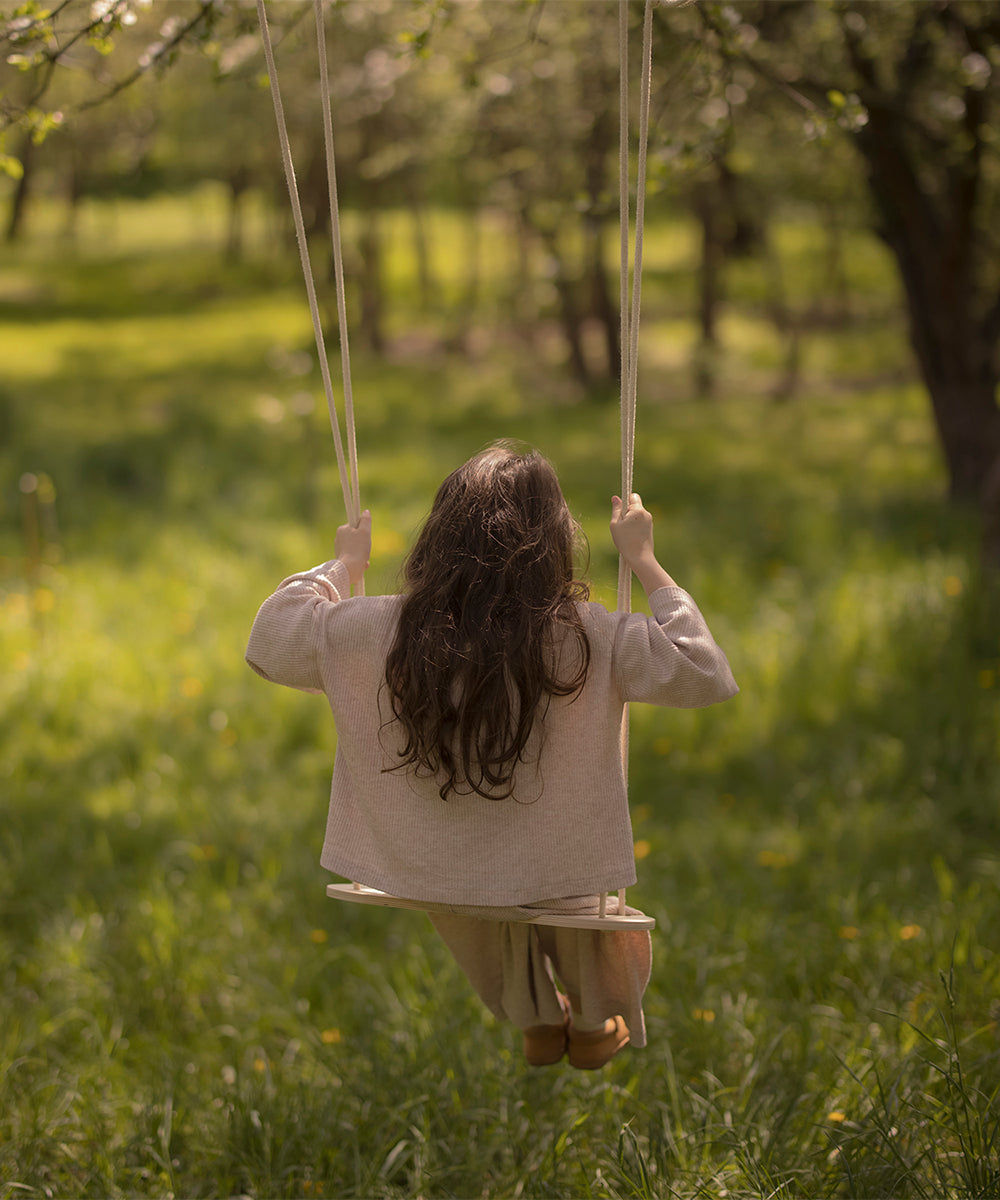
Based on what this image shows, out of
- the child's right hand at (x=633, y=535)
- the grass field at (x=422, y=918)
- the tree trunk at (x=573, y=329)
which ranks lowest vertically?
the grass field at (x=422, y=918)

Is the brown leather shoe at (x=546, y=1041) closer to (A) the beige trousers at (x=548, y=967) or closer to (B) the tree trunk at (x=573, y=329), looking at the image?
(A) the beige trousers at (x=548, y=967)

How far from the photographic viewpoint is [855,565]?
623 cm

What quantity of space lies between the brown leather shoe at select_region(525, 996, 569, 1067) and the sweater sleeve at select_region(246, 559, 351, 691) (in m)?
0.88

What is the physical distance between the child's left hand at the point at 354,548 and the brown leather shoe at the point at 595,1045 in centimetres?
101

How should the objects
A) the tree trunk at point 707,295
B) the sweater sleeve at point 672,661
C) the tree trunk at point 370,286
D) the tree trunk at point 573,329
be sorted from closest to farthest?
the sweater sleeve at point 672,661 < the tree trunk at point 573,329 < the tree trunk at point 707,295 < the tree trunk at point 370,286

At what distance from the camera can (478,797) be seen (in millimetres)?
1907

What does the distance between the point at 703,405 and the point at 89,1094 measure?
10138mm

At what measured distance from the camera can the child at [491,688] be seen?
183 cm

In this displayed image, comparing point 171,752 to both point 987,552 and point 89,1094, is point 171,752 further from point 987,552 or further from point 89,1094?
point 987,552

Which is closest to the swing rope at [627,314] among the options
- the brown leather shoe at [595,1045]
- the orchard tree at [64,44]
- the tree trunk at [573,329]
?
the brown leather shoe at [595,1045]

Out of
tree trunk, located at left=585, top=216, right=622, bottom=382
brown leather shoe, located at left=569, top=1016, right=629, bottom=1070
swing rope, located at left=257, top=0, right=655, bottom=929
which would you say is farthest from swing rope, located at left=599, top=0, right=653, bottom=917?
tree trunk, located at left=585, top=216, right=622, bottom=382

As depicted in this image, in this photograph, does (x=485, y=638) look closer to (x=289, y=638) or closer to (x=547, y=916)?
(x=289, y=638)

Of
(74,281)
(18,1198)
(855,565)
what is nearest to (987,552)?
(855,565)

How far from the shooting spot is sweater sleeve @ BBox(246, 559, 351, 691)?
191 cm
